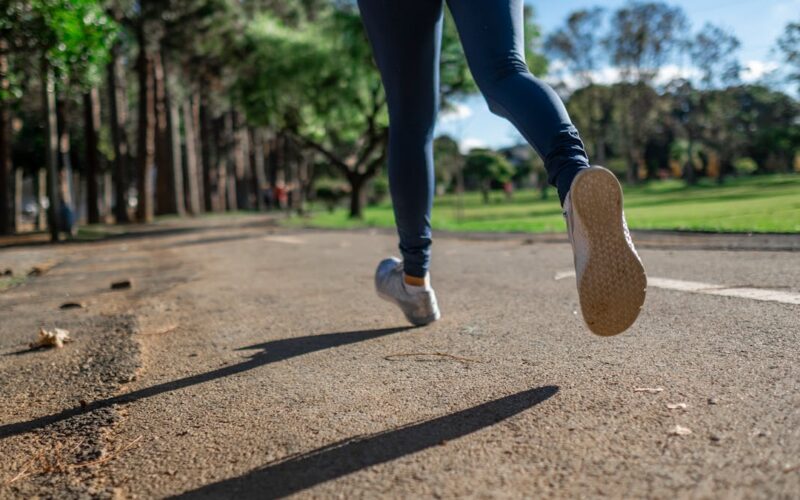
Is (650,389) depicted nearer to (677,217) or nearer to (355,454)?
(355,454)

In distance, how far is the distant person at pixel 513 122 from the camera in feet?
5.57

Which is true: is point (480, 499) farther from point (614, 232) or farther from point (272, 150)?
point (272, 150)

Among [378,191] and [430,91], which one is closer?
[430,91]

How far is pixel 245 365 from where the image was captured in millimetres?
2264

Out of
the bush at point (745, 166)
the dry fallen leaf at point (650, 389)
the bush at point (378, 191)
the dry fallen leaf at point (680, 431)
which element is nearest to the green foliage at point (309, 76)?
the dry fallen leaf at point (650, 389)

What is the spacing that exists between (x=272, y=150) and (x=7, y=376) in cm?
5350

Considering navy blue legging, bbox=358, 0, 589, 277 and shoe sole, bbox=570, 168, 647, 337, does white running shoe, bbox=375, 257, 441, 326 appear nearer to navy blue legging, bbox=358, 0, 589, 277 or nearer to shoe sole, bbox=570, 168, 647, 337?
navy blue legging, bbox=358, 0, 589, 277

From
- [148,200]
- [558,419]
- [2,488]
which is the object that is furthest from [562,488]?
[148,200]

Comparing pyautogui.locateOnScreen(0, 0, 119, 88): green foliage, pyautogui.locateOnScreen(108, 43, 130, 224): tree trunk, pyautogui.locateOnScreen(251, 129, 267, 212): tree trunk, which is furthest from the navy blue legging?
pyautogui.locateOnScreen(251, 129, 267, 212): tree trunk

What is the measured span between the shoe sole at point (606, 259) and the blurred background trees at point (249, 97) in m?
12.1

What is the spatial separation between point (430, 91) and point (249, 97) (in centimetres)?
2391

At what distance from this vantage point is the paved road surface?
1.25m

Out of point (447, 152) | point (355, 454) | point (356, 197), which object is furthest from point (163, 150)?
point (355, 454)

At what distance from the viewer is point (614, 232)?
1713 mm
